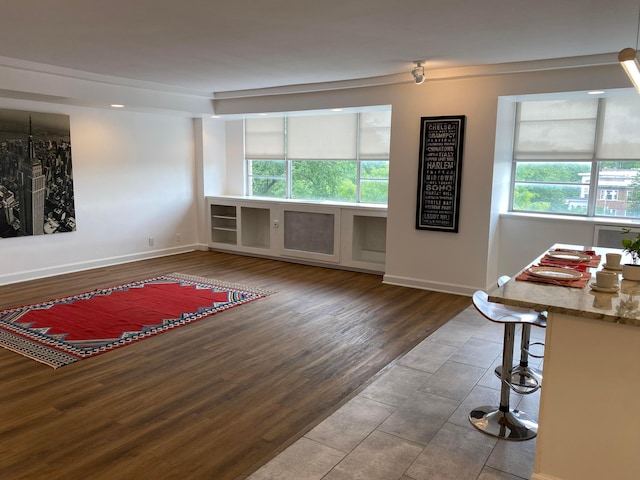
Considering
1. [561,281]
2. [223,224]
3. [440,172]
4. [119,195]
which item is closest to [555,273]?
[561,281]

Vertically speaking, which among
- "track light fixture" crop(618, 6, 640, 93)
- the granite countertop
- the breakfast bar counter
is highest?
"track light fixture" crop(618, 6, 640, 93)

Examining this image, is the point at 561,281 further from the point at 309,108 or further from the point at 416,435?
the point at 309,108

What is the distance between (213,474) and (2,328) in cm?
304

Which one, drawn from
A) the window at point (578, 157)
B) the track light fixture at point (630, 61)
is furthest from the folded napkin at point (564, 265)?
the window at point (578, 157)

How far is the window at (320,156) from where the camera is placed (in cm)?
699

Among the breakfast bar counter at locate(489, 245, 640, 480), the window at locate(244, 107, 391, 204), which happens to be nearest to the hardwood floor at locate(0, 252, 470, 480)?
the breakfast bar counter at locate(489, 245, 640, 480)

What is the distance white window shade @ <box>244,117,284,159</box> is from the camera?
7.90m

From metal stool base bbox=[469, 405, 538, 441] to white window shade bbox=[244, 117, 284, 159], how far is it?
5.76m

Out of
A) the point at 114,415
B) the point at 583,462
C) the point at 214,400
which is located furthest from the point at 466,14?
the point at 114,415

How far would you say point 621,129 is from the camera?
5.23 meters

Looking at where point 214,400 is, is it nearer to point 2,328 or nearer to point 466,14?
point 2,328

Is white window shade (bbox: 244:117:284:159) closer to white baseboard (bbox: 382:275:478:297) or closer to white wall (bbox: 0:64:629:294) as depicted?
white wall (bbox: 0:64:629:294)

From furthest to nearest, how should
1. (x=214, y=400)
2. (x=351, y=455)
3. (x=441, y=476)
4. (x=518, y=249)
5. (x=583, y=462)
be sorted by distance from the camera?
1. (x=518, y=249)
2. (x=214, y=400)
3. (x=351, y=455)
4. (x=441, y=476)
5. (x=583, y=462)

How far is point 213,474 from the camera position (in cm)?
239
